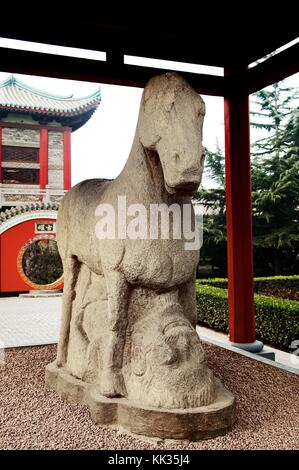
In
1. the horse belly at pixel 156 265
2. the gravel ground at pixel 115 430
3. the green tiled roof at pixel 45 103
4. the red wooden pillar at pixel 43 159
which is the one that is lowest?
the gravel ground at pixel 115 430

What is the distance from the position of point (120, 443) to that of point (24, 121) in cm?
1492

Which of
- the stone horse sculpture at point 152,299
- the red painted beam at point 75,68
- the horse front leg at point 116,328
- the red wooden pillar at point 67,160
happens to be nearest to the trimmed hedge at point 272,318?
the red painted beam at point 75,68

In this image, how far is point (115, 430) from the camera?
2.75 meters

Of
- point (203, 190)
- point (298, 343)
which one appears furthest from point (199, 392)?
point (203, 190)

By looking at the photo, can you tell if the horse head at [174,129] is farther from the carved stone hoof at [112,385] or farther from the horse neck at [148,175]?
the carved stone hoof at [112,385]

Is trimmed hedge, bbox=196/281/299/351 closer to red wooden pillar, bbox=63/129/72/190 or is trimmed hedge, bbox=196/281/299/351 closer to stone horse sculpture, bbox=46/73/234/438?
stone horse sculpture, bbox=46/73/234/438

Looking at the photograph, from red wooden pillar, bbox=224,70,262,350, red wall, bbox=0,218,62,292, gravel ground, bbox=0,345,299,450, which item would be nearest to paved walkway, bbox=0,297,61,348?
red wall, bbox=0,218,62,292

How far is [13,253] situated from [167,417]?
11.4 meters

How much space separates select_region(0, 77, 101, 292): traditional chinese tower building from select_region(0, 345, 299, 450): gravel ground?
986 cm

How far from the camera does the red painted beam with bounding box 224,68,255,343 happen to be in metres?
5.03

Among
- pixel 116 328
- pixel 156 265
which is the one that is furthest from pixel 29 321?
pixel 156 265

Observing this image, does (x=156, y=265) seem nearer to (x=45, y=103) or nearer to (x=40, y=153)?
(x=40, y=153)

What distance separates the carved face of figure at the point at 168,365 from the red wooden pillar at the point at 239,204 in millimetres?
2204

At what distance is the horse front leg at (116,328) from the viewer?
2895 millimetres
